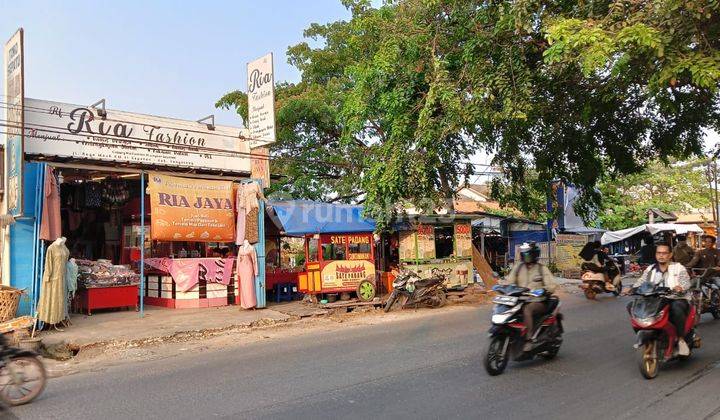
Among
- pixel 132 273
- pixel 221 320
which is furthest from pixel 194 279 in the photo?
pixel 221 320

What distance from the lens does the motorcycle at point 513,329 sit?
6652 millimetres

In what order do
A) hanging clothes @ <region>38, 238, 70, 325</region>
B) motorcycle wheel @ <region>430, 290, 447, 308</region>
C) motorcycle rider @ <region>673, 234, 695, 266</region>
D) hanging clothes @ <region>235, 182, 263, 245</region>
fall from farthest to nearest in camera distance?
motorcycle wheel @ <region>430, 290, 447, 308</region> → hanging clothes @ <region>235, 182, 263, 245</region> → motorcycle rider @ <region>673, 234, 695, 266</region> → hanging clothes @ <region>38, 238, 70, 325</region>

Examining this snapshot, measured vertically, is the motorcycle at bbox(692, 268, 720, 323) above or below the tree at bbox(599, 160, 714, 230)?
below

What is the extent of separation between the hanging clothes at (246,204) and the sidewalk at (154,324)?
1.92m

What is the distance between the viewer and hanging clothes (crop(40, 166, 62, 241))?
37.7 feet

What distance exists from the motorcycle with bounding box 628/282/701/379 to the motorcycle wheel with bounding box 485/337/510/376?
1.51 meters

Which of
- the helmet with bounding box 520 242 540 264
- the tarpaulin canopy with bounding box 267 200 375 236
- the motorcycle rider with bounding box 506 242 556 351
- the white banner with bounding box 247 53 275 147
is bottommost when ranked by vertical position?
the motorcycle rider with bounding box 506 242 556 351

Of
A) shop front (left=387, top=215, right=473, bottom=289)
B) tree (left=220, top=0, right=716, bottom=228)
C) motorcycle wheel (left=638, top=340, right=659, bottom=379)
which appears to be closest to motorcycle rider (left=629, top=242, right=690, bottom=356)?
motorcycle wheel (left=638, top=340, right=659, bottom=379)

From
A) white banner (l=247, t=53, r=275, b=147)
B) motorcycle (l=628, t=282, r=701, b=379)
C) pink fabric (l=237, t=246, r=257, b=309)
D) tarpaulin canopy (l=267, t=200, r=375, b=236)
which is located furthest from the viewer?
tarpaulin canopy (l=267, t=200, r=375, b=236)

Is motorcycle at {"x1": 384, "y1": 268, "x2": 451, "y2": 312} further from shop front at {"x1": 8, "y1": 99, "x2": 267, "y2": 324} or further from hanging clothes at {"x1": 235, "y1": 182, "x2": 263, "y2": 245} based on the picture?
hanging clothes at {"x1": 235, "y1": 182, "x2": 263, "y2": 245}

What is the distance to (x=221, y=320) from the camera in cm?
1254

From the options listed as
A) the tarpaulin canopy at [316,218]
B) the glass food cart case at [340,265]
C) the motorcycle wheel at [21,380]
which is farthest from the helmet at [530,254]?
the tarpaulin canopy at [316,218]

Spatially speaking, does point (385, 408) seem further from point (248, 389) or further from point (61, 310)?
point (61, 310)

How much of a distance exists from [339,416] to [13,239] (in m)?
9.37
